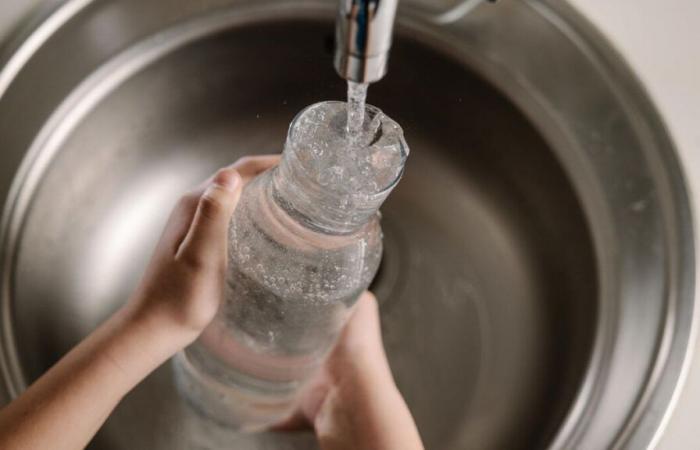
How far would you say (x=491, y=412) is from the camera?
0.58m

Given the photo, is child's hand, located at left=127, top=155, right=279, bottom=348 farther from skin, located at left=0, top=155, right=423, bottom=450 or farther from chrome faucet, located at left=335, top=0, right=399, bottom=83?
chrome faucet, located at left=335, top=0, right=399, bottom=83

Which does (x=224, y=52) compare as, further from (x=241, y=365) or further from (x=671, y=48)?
(x=671, y=48)

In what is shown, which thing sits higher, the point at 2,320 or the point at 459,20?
the point at 459,20

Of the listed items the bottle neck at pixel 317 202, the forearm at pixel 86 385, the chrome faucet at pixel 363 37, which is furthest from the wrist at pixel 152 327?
the chrome faucet at pixel 363 37

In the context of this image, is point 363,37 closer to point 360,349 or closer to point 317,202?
point 317,202

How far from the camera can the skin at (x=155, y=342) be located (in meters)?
0.44

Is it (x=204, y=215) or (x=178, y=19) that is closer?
(x=204, y=215)

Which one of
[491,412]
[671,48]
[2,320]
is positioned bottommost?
[491,412]

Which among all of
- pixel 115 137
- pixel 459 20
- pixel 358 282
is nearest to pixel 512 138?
pixel 459 20

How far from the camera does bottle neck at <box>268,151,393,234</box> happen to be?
0.40 m

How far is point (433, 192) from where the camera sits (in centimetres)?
66

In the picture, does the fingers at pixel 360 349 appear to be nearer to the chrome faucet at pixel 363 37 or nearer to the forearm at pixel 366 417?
the forearm at pixel 366 417

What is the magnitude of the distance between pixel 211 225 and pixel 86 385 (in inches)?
5.0

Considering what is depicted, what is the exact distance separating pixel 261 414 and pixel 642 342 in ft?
0.97
